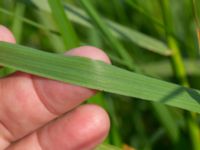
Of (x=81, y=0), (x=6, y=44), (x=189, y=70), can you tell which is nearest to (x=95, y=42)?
(x=189, y=70)

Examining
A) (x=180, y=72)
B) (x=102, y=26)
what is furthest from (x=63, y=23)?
(x=180, y=72)

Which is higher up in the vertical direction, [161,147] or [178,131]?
[178,131]

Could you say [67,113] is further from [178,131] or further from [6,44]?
[178,131]

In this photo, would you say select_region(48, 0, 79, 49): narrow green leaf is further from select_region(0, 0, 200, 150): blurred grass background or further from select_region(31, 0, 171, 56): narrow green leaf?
select_region(31, 0, 171, 56): narrow green leaf

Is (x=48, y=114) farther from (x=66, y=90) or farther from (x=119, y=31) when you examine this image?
(x=119, y=31)

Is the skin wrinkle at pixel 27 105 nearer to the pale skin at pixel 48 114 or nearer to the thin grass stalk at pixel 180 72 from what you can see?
the pale skin at pixel 48 114

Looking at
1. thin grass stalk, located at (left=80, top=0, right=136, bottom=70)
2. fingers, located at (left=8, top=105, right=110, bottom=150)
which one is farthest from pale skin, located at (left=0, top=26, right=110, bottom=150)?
thin grass stalk, located at (left=80, top=0, right=136, bottom=70)
